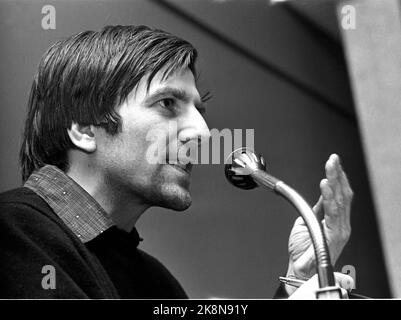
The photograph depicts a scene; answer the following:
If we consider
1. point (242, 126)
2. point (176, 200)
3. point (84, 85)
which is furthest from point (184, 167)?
point (84, 85)

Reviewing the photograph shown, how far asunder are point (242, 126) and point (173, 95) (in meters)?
0.19

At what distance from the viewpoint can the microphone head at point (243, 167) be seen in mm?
1861

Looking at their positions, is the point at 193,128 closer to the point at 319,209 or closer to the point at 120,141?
the point at 120,141

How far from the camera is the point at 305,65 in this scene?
7.01ft

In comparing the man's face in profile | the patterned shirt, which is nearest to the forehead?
the man's face in profile

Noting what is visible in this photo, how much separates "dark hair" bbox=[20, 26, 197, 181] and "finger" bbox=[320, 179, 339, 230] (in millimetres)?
439

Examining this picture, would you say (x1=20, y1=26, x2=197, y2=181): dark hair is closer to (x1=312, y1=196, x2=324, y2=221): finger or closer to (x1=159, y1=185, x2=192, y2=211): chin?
(x1=159, y1=185, x2=192, y2=211): chin

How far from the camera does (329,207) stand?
1.99 meters

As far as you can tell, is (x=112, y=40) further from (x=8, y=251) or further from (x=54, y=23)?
(x=8, y=251)

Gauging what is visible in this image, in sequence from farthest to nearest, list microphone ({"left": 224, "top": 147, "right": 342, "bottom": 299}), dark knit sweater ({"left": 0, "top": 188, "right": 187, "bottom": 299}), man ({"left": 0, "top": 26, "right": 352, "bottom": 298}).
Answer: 1. man ({"left": 0, "top": 26, "right": 352, "bottom": 298})
2. dark knit sweater ({"left": 0, "top": 188, "right": 187, "bottom": 299})
3. microphone ({"left": 224, "top": 147, "right": 342, "bottom": 299})

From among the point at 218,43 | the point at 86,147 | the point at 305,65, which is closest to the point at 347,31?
the point at 305,65

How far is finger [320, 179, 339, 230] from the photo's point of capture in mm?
1987

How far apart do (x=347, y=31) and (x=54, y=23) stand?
0.72 m

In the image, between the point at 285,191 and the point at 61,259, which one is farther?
the point at 61,259
